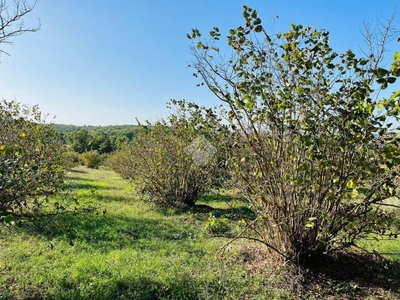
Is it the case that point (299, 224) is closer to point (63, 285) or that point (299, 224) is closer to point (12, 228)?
point (63, 285)

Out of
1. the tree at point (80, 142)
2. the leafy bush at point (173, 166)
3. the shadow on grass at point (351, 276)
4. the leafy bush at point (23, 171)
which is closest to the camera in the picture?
the leafy bush at point (23, 171)

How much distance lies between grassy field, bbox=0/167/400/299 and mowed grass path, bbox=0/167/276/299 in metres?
0.01

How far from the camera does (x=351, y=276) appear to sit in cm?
416

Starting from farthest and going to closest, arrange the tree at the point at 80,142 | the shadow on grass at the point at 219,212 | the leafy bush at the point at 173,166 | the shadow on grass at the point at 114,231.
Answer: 1. the tree at the point at 80,142
2. the leafy bush at the point at 173,166
3. the shadow on grass at the point at 219,212
4. the shadow on grass at the point at 114,231

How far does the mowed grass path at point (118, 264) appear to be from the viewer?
141 inches

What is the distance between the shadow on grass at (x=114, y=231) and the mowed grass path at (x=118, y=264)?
0.7 inches

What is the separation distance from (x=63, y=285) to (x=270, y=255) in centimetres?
294

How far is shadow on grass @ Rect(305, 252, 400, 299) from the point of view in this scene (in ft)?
12.4

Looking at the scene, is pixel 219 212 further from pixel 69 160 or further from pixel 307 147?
pixel 69 160

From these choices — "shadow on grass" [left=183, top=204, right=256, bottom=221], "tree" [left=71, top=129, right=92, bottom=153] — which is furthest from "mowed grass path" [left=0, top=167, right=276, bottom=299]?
"tree" [left=71, top=129, right=92, bottom=153]

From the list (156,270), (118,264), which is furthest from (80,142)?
(156,270)

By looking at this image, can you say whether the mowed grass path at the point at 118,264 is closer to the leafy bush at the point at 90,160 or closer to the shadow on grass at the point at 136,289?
the shadow on grass at the point at 136,289

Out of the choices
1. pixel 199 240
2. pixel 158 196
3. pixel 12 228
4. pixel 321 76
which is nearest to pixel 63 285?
pixel 199 240

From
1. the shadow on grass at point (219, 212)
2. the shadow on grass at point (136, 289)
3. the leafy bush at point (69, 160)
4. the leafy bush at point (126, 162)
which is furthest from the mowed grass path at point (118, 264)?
the leafy bush at point (69, 160)
